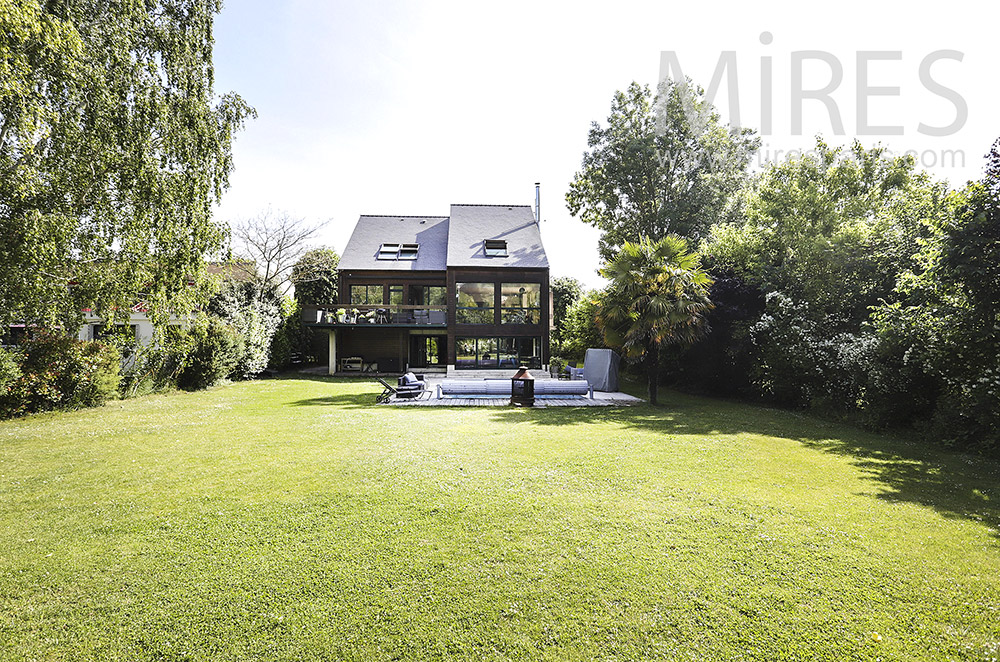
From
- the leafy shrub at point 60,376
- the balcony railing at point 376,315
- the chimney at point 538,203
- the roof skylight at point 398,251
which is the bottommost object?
the leafy shrub at point 60,376

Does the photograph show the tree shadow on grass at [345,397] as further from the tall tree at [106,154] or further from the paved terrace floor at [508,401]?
the tall tree at [106,154]

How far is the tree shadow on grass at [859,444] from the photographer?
19.6 feet

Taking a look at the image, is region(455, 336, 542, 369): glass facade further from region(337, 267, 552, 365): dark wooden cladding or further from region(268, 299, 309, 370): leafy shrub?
region(268, 299, 309, 370): leafy shrub

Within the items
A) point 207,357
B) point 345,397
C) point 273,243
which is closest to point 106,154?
point 345,397

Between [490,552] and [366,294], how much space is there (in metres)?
22.8

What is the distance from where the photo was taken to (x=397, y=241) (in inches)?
1072

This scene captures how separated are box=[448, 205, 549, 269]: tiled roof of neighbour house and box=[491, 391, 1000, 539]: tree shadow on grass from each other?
12.4 metres

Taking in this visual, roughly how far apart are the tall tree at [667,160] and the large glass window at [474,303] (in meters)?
8.97

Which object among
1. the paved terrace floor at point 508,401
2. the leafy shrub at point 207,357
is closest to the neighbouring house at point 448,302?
the leafy shrub at point 207,357

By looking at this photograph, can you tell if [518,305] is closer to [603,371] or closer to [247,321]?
[603,371]

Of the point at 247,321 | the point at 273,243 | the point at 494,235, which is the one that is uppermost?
→ the point at 494,235

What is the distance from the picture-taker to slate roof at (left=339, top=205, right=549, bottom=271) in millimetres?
24953

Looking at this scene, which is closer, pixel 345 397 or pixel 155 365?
pixel 345 397

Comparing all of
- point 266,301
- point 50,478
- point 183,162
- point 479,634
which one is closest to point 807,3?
point 479,634
